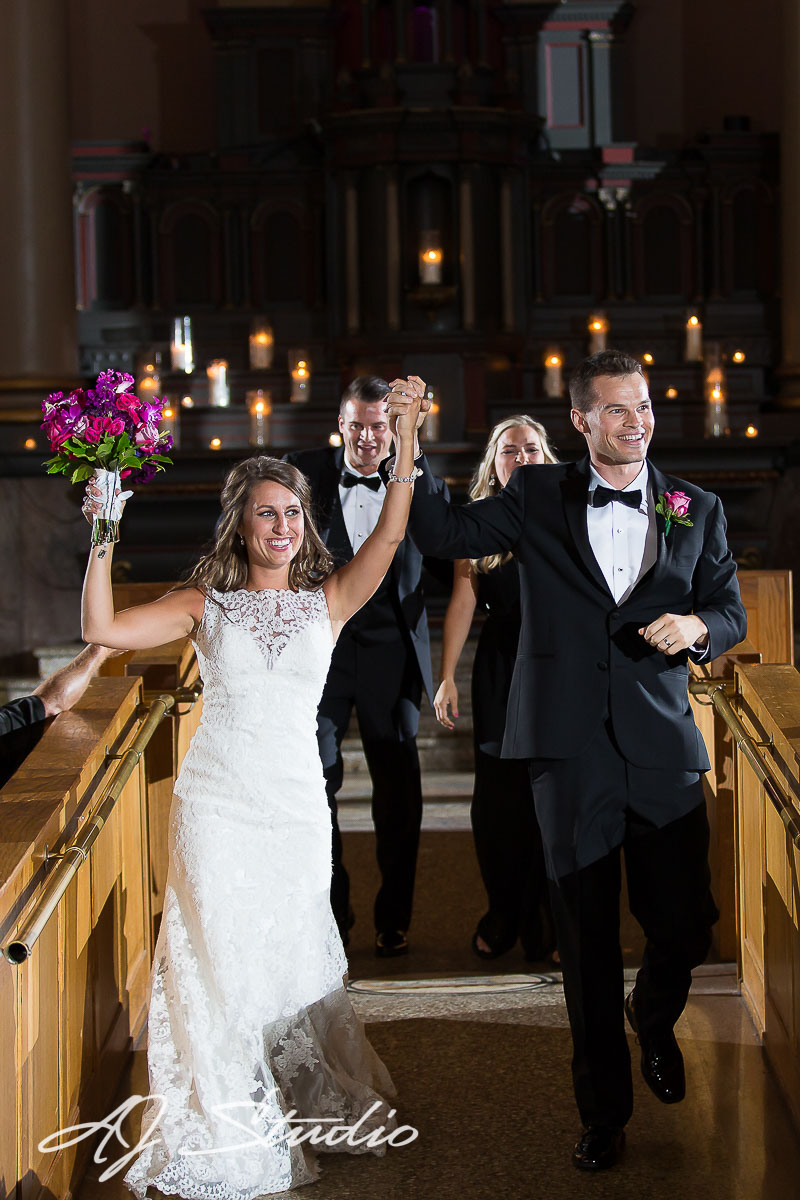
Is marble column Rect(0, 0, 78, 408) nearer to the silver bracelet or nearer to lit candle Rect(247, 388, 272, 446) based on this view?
lit candle Rect(247, 388, 272, 446)

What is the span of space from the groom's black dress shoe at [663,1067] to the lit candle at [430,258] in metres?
10.6

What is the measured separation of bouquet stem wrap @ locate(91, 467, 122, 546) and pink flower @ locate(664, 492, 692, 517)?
136 cm

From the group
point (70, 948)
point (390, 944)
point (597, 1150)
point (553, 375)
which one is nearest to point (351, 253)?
point (553, 375)

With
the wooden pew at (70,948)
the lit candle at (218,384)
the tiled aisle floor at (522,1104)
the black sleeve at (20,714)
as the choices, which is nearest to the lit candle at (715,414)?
the lit candle at (218,384)

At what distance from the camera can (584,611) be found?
3.81m

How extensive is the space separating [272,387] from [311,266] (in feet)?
5.85

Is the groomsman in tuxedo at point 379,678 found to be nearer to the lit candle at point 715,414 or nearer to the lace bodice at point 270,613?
the lace bodice at point 270,613

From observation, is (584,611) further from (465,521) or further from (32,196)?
(32,196)

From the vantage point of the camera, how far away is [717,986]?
4887 mm

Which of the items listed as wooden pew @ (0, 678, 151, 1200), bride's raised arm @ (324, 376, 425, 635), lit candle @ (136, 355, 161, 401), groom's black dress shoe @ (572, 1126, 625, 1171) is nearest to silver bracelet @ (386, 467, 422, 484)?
bride's raised arm @ (324, 376, 425, 635)

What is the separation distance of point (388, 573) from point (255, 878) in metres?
1.78

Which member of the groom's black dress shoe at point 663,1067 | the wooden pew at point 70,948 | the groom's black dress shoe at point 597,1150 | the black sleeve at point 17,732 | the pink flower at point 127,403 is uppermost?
the pink flower at point 127,403

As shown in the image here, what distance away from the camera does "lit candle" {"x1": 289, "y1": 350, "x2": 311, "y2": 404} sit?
40.0 ft

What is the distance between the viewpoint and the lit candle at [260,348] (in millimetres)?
13500
